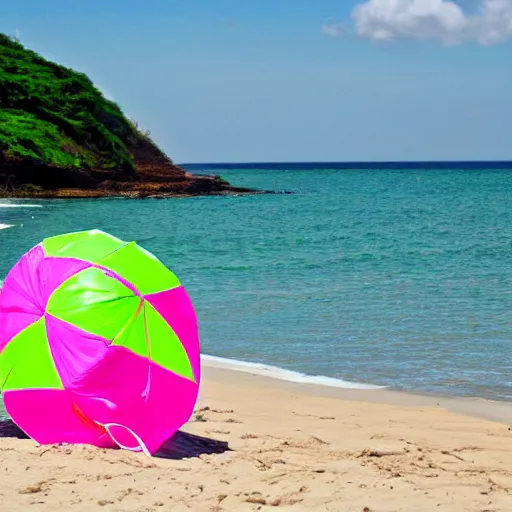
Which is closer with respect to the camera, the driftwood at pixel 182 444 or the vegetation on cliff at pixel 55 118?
the driftwood at pixel 182 444

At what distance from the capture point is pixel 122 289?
6438mm

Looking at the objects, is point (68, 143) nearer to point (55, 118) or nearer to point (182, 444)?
point (55, 118)

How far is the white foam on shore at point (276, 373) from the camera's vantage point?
9719 mm

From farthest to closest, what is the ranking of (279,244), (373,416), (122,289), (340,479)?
1. (279,244)
2. (373,416)
3. (122,289)
4. (340,479)

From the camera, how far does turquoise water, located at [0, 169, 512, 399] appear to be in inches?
427

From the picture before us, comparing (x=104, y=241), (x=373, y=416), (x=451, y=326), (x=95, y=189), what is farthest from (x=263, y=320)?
(x=95, y=189)

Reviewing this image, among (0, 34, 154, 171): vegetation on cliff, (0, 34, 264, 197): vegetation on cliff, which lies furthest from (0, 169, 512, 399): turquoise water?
(0, 34, 154, 171): vegetation on cliff

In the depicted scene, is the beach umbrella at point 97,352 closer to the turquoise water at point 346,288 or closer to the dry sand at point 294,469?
the dry sand at point 294,469

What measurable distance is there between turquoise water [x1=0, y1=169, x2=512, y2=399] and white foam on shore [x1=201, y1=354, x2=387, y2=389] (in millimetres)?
186

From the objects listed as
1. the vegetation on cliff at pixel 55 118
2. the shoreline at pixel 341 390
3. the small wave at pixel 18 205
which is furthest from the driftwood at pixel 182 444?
the vegetation on cliff at pixel 55 118

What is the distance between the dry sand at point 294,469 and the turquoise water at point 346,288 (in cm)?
202

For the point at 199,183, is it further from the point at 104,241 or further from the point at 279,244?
the point at 104,241

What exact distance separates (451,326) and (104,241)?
23.9 ft

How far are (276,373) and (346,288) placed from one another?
258 inches
